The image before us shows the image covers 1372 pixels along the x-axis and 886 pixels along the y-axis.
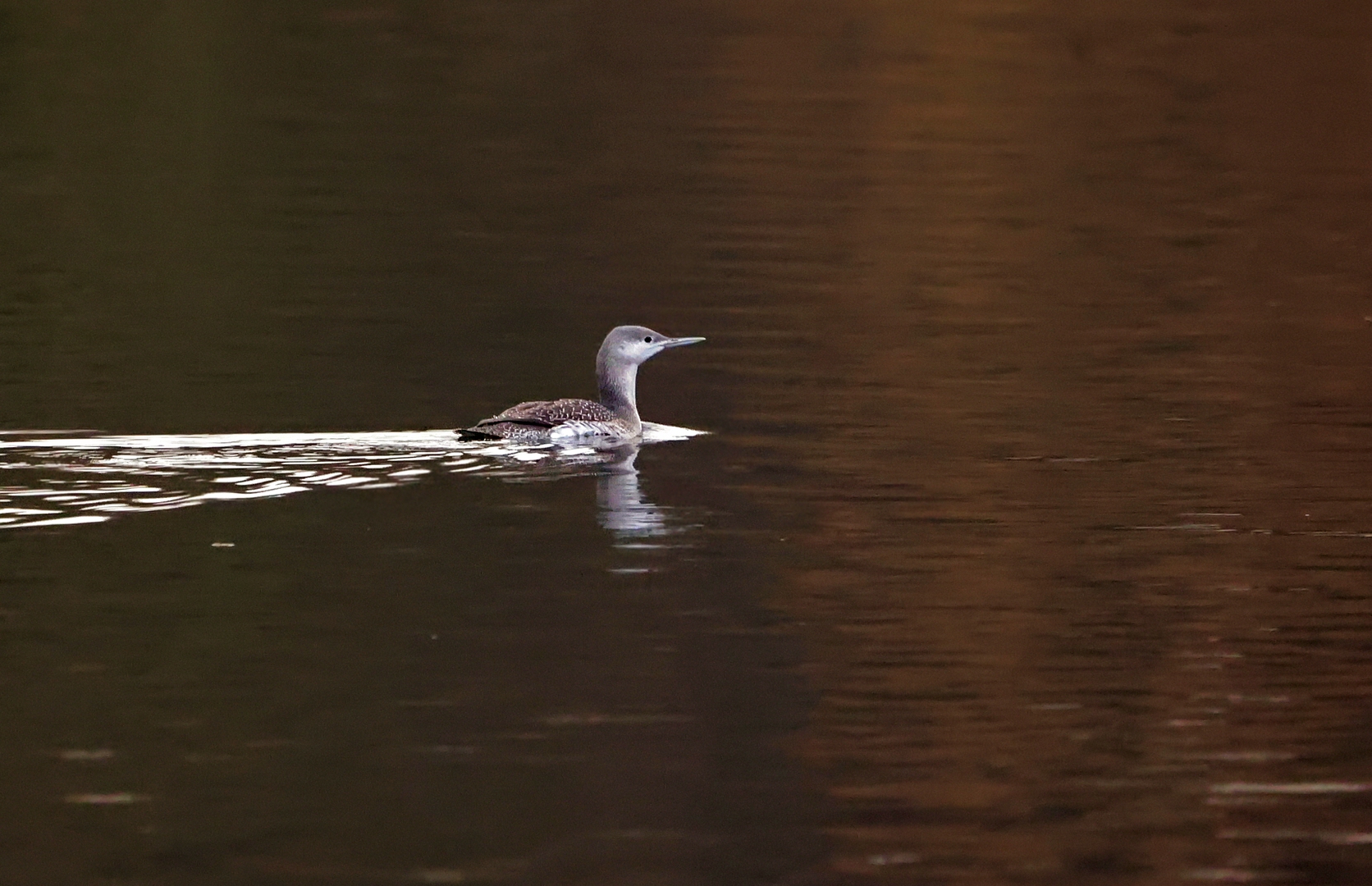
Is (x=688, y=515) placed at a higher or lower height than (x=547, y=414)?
lower

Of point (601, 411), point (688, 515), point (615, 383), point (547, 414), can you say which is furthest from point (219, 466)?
point (615, 383)

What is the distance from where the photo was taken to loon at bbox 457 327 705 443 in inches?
546

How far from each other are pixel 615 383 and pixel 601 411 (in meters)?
0.65

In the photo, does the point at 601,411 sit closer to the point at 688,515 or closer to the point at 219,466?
the point at 688,515

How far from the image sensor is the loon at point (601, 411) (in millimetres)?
13867

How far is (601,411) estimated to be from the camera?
47.9 feet

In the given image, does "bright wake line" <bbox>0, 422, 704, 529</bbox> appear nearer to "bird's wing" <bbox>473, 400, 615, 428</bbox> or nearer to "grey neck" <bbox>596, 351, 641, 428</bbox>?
"bird's wing" <bbox>473, 400, 615, 428</bbox>

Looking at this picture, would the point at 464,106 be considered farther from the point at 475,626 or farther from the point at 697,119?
the point at 475,626

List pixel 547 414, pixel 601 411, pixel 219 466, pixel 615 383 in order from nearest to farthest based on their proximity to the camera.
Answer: pixel 219 466 → pixel 547 414 → pixel 601 411 → pixel 615 383

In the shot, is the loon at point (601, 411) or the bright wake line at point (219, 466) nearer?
the bright wake line at point (219, 466)

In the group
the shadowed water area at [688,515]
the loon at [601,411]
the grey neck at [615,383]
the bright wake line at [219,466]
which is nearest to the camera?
the shadowed water area at [688,515]

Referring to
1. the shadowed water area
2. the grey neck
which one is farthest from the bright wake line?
the grey neck

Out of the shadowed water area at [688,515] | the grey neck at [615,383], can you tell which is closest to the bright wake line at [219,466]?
the shadowed water area at [688,515]

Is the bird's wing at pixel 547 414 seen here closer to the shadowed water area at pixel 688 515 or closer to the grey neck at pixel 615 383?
the shadowed water area at pixel 688 515
